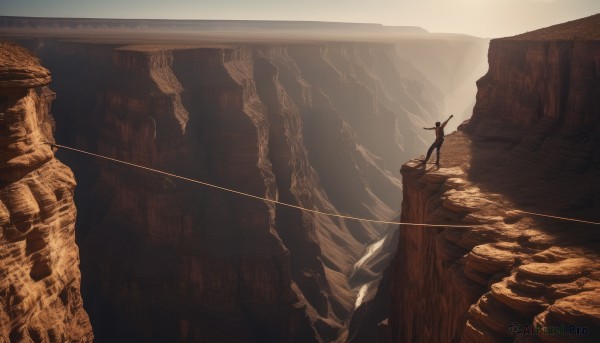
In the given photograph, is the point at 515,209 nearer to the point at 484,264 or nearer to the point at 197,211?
the point at 484,264

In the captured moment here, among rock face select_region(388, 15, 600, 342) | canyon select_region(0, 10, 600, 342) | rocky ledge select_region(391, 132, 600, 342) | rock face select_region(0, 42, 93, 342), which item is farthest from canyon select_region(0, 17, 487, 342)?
rock face select_region(0, 42, 93, 342)

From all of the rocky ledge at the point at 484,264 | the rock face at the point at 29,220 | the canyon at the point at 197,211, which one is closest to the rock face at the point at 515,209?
the rocky ledge at the point at 484,264

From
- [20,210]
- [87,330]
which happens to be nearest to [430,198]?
[87,330]

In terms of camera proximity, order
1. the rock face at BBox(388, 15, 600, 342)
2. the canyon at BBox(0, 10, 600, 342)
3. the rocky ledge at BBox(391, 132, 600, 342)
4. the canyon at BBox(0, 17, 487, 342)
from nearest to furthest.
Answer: the rocky ledge at BBox(391, 132, 600, 342)
the rock face at BBox(388, 15, 600, 342)
the canyon at BBox(0, 10, 600, 342)
the canyon at BBox(0, 17, 487, 342)

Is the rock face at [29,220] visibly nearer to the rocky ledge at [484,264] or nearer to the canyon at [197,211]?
the rocky ledge at [484,264]

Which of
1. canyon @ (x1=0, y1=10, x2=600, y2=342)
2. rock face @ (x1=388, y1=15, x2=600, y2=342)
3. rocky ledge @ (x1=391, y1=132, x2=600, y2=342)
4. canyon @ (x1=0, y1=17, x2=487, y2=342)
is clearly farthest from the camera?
canyon @ (x1=0, y1=17, x2=487, y2=342)

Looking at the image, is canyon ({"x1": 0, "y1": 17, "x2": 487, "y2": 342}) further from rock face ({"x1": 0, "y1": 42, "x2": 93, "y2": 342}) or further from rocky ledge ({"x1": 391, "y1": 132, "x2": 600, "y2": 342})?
rock face ({"x1": 0, "y1": 42, "x2": 93, "y2": 342})

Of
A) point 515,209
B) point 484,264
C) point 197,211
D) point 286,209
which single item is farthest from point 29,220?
point 286,209
